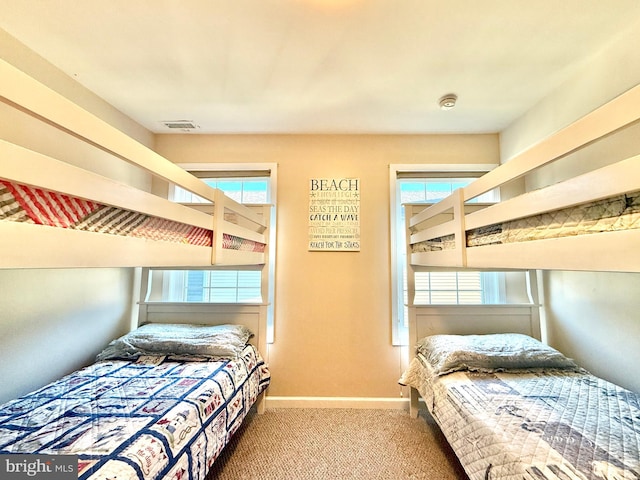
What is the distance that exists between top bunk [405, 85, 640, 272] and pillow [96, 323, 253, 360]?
5.09ft

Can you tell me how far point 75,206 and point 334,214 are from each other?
1.87 metres

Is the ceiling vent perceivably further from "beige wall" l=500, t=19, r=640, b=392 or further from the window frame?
"beige wall" l=500, t=19, r=640, b=392

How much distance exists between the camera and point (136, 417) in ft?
3.68

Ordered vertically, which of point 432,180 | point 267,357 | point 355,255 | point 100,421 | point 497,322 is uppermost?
point 432,180

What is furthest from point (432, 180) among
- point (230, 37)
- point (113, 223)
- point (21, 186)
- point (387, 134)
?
point (21, 186)

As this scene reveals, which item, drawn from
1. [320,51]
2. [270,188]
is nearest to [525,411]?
[320,51]

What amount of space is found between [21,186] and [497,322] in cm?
272

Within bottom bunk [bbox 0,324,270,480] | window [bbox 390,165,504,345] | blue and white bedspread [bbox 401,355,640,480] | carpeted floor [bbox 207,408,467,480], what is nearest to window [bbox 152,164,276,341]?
bottom bunk [bbox 0,324,270,480]

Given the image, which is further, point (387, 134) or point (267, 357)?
point (387, 134)

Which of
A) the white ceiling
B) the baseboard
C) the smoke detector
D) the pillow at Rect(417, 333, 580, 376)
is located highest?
the white ceiling

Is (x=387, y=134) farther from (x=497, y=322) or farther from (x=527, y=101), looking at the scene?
(x=497, y=322)

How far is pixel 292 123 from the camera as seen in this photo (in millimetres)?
2350

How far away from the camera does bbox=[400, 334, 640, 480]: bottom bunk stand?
910 mm

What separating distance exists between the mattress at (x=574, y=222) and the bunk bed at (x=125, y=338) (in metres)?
1.39
